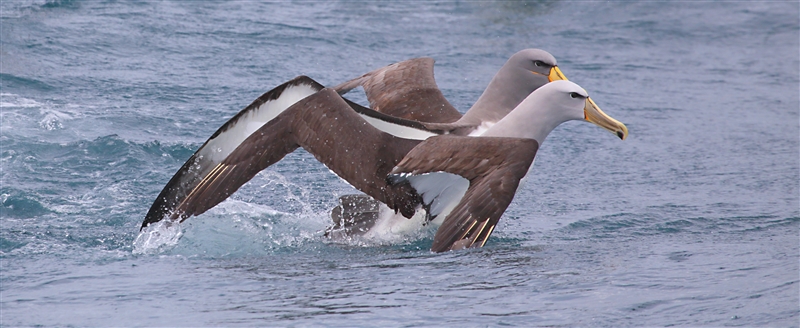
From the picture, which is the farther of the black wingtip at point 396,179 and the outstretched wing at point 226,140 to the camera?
the outstretched wing at point 226,140

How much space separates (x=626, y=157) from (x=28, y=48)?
6555 millimetres

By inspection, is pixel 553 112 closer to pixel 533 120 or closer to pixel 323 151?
pixel 533 120

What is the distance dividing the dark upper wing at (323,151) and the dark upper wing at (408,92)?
45.3 inches

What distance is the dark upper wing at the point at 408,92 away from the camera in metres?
7.41

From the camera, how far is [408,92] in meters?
7.59

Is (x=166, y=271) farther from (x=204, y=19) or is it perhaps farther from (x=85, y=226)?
(x=204, y=19)

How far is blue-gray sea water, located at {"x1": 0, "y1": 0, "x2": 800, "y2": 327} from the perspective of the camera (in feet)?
15.1

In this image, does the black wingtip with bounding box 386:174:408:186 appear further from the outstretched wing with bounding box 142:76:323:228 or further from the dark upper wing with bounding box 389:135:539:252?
the outstretched wing with bounding box 142:76:323:228

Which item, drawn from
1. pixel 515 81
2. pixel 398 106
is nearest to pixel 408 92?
pixel 398 106

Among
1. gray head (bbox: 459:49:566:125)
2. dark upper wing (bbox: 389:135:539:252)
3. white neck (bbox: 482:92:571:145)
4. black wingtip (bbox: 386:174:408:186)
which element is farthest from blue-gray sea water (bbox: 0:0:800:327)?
gray head (bbox: 459:49:566:125)

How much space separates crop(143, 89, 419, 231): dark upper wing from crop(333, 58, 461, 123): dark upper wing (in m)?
1.15

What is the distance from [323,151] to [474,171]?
100cm

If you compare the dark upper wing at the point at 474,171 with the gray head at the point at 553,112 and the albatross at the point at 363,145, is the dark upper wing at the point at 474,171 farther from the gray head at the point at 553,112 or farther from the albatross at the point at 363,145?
the gray head at the point at 553,112

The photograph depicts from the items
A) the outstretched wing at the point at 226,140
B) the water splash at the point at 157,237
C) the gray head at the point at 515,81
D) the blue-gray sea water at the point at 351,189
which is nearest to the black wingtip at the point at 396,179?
the blue-gray sea water at the point at 351,189
